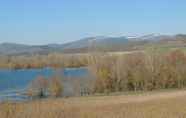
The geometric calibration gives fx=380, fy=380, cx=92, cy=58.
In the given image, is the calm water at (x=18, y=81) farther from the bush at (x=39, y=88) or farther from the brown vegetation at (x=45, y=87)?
the brown vegetation at (x=45, y=87)

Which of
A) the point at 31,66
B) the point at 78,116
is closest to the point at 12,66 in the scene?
the point at 31,66

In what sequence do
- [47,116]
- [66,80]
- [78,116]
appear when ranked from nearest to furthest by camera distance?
1. [47,116]
2. [78,116]
3. [66,80]

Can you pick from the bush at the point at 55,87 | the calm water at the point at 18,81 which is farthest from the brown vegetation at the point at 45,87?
the calm water at the point at 18,81

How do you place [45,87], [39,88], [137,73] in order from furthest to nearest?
[137,73], [45,87], [39,88]

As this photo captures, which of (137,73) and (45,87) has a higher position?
(137,73)

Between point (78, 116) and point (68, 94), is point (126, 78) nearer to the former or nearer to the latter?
point (68, 94)

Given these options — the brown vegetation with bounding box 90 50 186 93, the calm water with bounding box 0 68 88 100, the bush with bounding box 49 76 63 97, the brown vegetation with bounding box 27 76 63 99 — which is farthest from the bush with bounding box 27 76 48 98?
the brown vegetation with bounding box 90 50 186 93

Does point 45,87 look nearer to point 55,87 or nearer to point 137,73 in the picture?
point 55,87

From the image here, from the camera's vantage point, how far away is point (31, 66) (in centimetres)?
12875

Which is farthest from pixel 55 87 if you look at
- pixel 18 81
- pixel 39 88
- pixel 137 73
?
pixel 18 81

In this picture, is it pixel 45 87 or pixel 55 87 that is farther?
pixel 45 87

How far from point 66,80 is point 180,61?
21.0m

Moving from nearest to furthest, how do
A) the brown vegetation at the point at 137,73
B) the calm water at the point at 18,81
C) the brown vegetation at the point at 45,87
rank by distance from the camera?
the brown vegetation at the point at 45,87
the calm water at the point at 18,81
the brown vegetation at the point at 137,73

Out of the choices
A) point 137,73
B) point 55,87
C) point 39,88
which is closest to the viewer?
point 55,87
